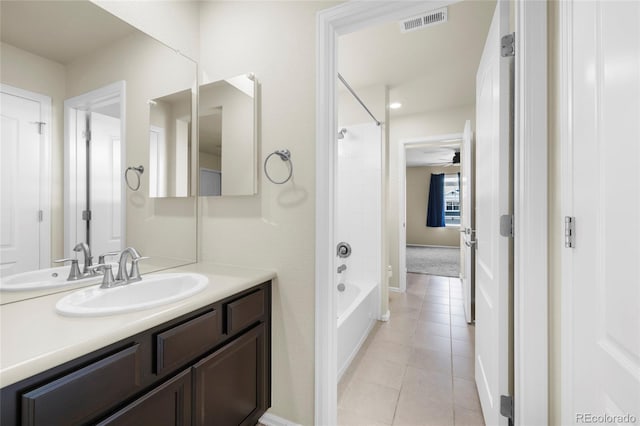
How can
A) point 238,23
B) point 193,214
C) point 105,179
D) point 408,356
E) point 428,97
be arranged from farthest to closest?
point 428,97 < point 408,356 < point 193,214 < point 238,23 < point 105,179

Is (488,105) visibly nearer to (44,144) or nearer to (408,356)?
(408,356)

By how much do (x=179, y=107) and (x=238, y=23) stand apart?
610 millimetres

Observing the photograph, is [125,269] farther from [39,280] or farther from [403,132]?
[403,132]

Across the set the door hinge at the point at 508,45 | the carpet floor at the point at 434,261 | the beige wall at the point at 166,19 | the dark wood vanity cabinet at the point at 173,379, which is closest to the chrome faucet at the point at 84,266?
the dark wood vanity cabinet at the point at 173,379

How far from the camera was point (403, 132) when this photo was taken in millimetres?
4199

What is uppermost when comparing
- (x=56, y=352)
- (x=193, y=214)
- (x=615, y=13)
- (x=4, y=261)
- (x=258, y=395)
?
(x=615, y=13)

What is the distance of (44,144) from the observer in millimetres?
1161

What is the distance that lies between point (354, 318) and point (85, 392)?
184 cm

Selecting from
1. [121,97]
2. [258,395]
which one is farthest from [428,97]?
[258,395]

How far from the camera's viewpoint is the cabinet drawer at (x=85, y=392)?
2.23 ft

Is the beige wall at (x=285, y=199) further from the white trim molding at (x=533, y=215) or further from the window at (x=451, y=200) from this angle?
the window at (x=451, y=200)

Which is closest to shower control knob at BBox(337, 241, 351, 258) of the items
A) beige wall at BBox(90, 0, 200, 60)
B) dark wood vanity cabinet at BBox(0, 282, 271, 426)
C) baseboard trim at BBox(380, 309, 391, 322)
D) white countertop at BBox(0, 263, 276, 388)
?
baseboard trim at BBox(380, 309, 391, 322)

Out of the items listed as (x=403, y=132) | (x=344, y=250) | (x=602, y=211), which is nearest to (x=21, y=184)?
(x=602, y=211)

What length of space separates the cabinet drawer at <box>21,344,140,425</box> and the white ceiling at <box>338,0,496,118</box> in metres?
2.36
